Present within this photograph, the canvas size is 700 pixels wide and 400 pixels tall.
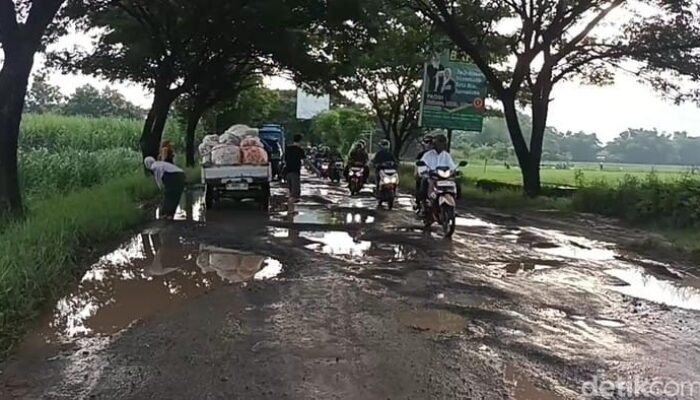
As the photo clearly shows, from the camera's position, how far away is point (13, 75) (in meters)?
9.80

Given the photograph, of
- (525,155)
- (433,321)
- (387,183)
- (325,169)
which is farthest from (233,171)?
(325,169)

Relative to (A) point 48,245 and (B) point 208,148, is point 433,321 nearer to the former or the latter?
(A) point 48,245

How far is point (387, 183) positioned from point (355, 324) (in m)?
10.9

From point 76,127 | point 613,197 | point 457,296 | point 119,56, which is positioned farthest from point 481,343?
point 119,56

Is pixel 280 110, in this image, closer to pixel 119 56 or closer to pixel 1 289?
pixel 119 56

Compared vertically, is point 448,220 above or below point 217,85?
below

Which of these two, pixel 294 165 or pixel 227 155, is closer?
pixel 227 155

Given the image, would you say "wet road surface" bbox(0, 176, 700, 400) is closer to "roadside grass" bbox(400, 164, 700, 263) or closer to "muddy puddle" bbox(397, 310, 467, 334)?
"muddy puddle" bbox(397, 310, 467, 334)

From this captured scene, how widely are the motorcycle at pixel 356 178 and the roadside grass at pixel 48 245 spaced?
7745mm

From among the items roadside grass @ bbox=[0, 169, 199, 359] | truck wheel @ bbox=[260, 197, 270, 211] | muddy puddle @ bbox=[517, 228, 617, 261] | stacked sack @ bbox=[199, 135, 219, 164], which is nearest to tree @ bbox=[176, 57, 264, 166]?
stacked sack @ bbox=[199, 135, 219, 164]

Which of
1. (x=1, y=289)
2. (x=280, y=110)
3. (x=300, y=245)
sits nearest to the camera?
(x=1, y=289)

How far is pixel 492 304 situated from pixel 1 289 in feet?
14.5

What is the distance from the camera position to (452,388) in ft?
14.3

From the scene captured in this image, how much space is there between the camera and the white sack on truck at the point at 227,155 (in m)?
15.4
